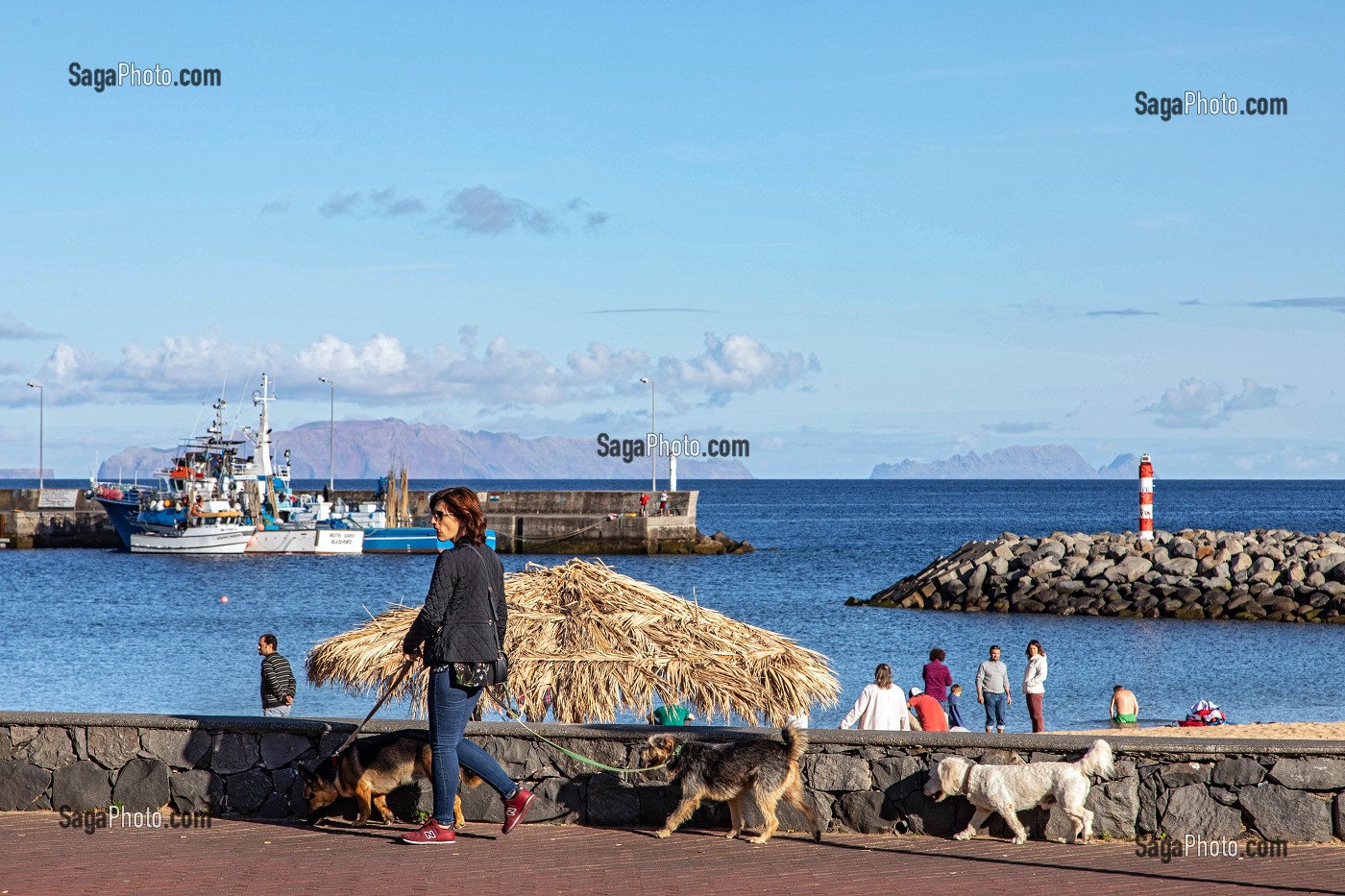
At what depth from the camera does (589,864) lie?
717 centimetres

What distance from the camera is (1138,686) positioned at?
1075 inches

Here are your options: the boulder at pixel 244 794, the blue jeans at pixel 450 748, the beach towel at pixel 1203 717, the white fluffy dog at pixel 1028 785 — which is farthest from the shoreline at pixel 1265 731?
the boulder at pixel 244 794

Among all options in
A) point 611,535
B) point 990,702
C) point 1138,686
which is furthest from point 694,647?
point 611,535

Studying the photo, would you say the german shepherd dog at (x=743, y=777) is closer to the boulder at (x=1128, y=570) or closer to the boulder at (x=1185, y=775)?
the boulder at (x=1185, y=775)

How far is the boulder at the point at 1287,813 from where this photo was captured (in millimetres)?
7570

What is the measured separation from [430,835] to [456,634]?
117 cm

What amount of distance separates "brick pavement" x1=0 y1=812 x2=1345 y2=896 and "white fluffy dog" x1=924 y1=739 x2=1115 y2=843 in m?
0.18

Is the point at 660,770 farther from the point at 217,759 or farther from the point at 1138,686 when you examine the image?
the point at 1138,686

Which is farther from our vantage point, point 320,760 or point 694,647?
point 694,647

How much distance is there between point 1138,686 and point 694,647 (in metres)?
19.2

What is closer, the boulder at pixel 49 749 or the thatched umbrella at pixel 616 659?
the boulder at pixel 49 749

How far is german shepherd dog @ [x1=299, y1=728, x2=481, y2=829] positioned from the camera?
7.91 meters

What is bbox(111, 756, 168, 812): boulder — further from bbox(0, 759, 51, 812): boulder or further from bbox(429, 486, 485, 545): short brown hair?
bbox(429, 486, 485, 545): short brown hair

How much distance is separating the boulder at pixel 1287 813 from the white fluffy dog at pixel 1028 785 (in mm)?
789
